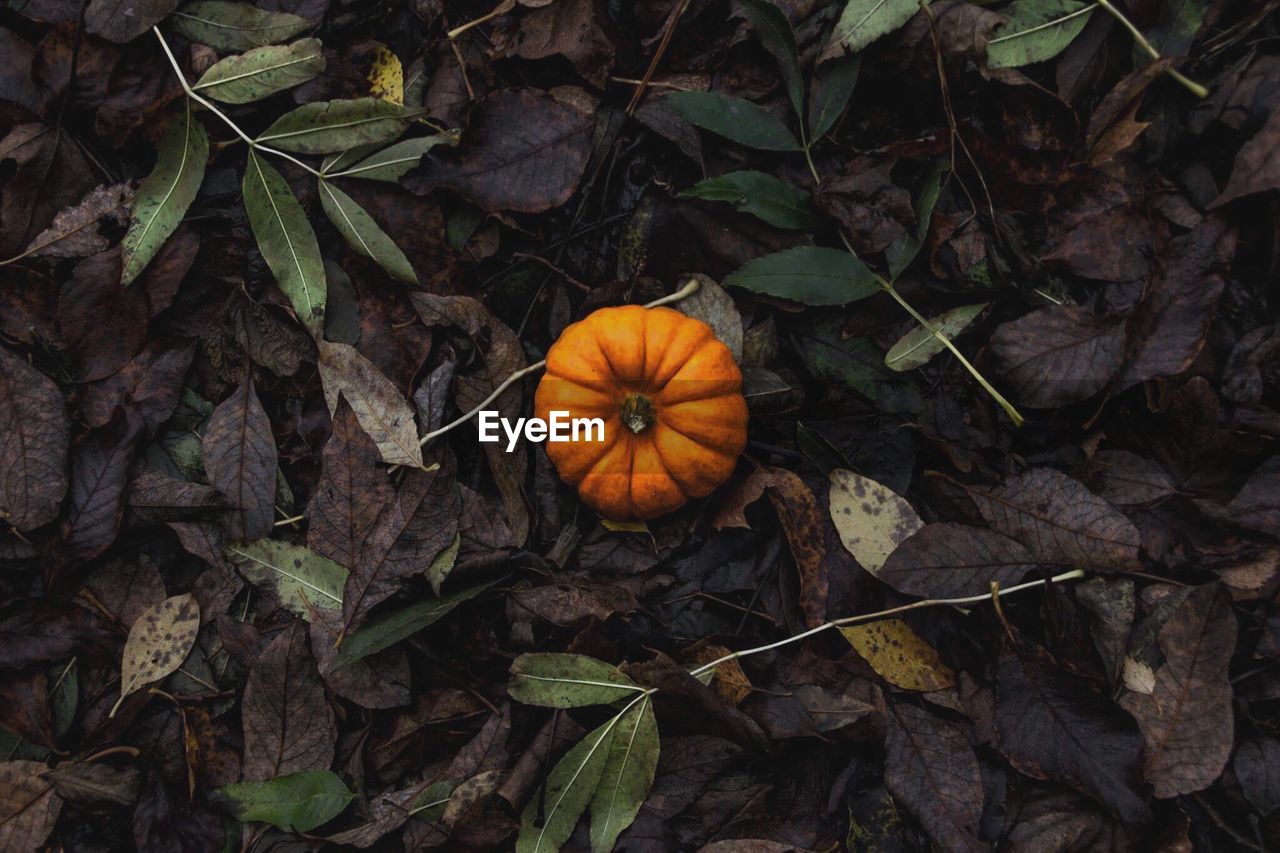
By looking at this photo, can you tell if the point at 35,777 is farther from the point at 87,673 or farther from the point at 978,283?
the point at 978,283

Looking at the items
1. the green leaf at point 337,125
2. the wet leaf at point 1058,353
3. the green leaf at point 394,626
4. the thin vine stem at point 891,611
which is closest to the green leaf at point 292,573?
the green leaf at point 394,626

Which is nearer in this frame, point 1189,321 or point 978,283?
point 1189,321

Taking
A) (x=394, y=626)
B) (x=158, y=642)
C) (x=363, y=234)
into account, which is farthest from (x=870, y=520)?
(x=158, y=642)

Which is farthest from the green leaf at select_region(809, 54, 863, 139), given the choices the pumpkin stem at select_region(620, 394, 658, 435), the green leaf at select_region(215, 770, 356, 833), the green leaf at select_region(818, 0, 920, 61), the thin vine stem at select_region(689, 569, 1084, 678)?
the green leaf at select_region(215, 770, 356, 833)

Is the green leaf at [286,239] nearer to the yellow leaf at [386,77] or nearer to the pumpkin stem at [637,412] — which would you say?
the yellow leaf at [386,77]

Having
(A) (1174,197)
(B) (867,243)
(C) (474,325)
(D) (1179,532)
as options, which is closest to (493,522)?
(C) (474,325)

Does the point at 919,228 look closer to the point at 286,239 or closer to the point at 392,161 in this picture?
the point at 392,161

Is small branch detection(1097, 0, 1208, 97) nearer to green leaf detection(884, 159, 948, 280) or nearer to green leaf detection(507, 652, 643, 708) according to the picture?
green leaf detection(884, 159, 948, 280)
